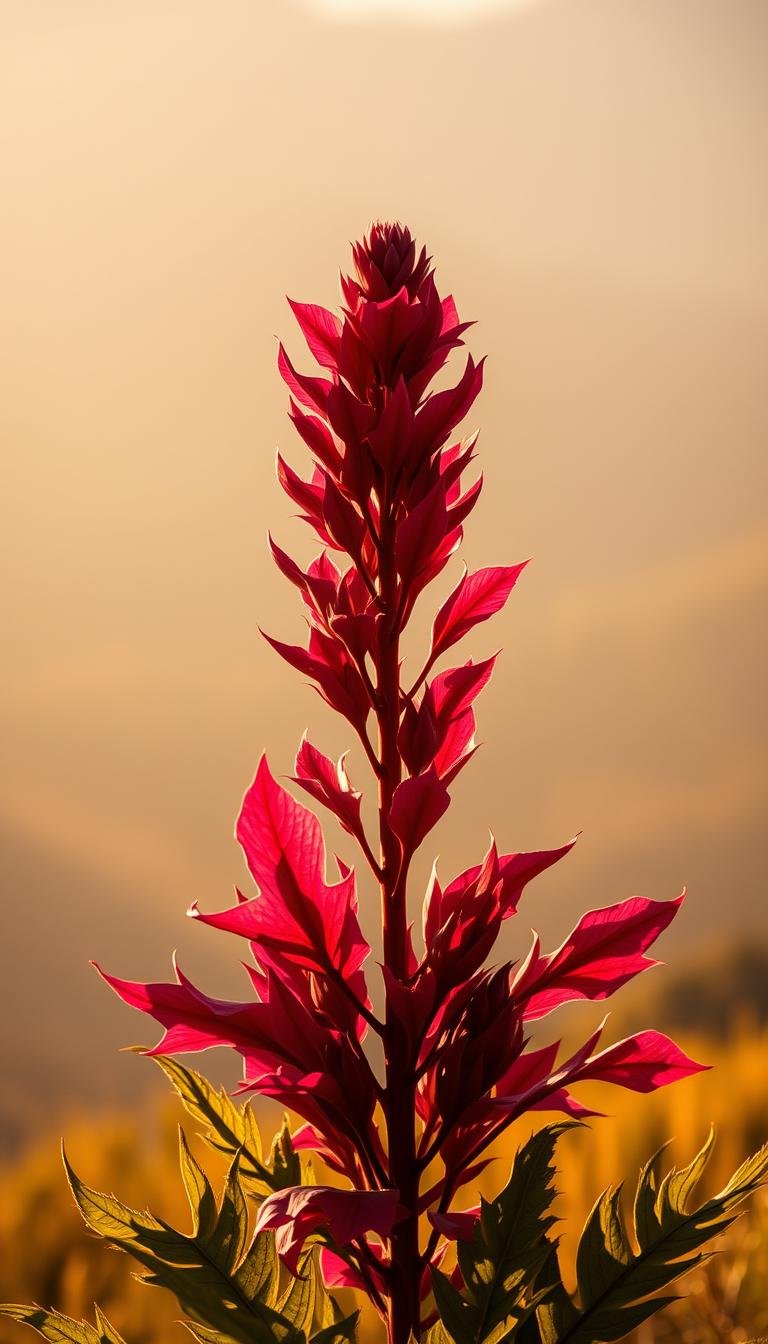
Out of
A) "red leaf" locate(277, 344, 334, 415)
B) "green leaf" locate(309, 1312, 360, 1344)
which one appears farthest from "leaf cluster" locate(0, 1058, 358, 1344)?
"red leaf" locate(277, 344, 334, 415)

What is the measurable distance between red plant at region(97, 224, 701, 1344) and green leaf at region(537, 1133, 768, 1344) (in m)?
0.08

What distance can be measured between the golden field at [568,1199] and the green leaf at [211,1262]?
2.52 feet

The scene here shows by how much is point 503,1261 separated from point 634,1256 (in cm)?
12

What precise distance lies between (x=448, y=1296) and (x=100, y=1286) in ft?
4.19

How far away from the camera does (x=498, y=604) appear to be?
2.85ft

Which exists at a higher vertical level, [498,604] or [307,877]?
[498,604]

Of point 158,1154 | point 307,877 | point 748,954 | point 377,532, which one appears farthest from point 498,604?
point 748,954

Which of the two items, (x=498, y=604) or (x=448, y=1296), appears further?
(x=498, y=604)

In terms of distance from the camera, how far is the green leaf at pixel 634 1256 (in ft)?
2.55

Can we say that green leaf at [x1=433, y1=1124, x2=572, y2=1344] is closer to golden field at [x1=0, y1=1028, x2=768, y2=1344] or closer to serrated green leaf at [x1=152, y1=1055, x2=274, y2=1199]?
serrated green leaf at [x1=152, y1=1055, x2=274, y2=1199]

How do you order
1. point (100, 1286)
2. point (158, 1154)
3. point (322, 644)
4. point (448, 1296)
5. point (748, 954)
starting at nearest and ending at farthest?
1. point (448, 1296)
2. point (322, 644)
3. point (100, 1286)
4. point (158, 1154)
5. point (748, 954)

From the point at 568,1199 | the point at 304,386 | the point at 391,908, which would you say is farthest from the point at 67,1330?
the point at 568,1199

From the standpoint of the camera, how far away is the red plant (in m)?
0.76

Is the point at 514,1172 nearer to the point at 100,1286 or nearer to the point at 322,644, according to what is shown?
the point at 322,644
